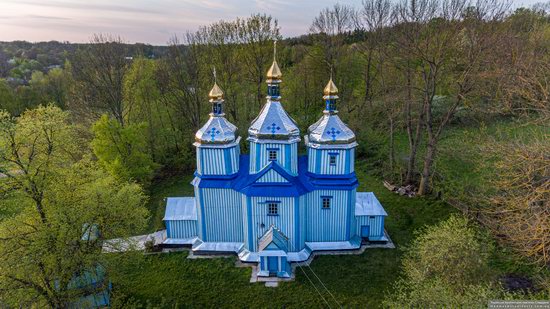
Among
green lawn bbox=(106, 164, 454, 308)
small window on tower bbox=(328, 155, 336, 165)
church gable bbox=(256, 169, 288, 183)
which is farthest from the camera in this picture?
small window on tower bbox=(328, 155, 336, 165)

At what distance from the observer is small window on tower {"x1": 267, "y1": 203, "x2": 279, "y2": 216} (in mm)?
12935

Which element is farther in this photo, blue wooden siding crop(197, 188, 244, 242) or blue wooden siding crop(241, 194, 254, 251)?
blue wooden siding crop(197, 188, 244, 242)

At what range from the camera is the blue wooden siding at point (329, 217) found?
44.0 ft

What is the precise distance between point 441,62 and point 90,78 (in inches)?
783

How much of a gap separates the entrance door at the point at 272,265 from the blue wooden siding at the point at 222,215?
2049mm

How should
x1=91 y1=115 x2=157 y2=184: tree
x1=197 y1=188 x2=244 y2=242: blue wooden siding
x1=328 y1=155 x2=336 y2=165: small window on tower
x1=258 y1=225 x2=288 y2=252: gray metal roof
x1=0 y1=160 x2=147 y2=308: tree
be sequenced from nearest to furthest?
x1=0 y1=160 x2=147 y2=308: tree, x1=258 y1=225 x2=288 y2=252: gray metal roof, x1=328 y1=155 x2=336 y2=165: small window on tower, x1=197 y1=188 x2=244 y2=242: blue wooden siding, x1=91 y1=115 x2=157 y2=184: tree

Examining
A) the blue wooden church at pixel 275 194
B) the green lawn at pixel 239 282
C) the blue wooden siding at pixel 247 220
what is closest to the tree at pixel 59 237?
the green lawn at pixel 239 282

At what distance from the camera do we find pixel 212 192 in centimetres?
1353

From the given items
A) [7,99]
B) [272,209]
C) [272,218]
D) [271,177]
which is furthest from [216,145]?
[7,99]

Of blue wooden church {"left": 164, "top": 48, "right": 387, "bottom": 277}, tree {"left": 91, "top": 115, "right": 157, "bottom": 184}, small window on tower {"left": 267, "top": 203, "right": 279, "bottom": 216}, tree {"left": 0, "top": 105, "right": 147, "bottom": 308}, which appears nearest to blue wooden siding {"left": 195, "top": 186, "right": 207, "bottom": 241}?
blue wooden church {"left": 164, "top": 48, "right": 387, "bottom": 277}

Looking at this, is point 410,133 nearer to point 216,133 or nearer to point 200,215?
point 216,133

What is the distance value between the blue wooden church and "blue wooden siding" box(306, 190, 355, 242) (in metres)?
0.04

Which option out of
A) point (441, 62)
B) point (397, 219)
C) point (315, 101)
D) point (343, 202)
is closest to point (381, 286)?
point (343, 202)

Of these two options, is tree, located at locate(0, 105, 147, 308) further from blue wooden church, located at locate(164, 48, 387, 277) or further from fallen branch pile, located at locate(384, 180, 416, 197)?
fallen branch pile, located at locate(384, 180, 416, 197)
